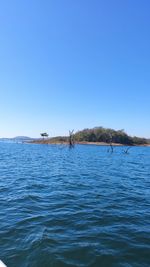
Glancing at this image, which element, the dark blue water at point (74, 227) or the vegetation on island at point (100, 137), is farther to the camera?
the vegetation on island at point (100, 137)

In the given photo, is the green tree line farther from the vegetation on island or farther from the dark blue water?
the dark blue water

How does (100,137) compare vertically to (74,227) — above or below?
above

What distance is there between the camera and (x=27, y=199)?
16.2m

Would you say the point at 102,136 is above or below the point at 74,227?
above

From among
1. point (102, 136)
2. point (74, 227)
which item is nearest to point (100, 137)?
point (102, 136)

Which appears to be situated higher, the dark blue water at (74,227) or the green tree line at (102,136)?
the green tree line at (102,136)

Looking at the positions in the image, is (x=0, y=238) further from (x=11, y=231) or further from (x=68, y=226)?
(x=68, y=226)

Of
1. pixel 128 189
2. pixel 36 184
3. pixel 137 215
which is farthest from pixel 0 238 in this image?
pixel 128 189

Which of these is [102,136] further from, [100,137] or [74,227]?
[74,227]

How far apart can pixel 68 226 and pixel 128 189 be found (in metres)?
10.9

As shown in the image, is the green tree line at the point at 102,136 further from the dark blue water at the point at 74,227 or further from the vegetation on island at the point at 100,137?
the dark blue water at the point at 74,227

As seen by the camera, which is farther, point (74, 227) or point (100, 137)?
point (100, 137)

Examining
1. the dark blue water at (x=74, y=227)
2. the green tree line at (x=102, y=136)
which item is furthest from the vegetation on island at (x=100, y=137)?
the dark blue water at (x=74, y=227)

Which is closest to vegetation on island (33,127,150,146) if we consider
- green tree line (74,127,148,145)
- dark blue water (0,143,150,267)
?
green tree line (74,127,148,145)
